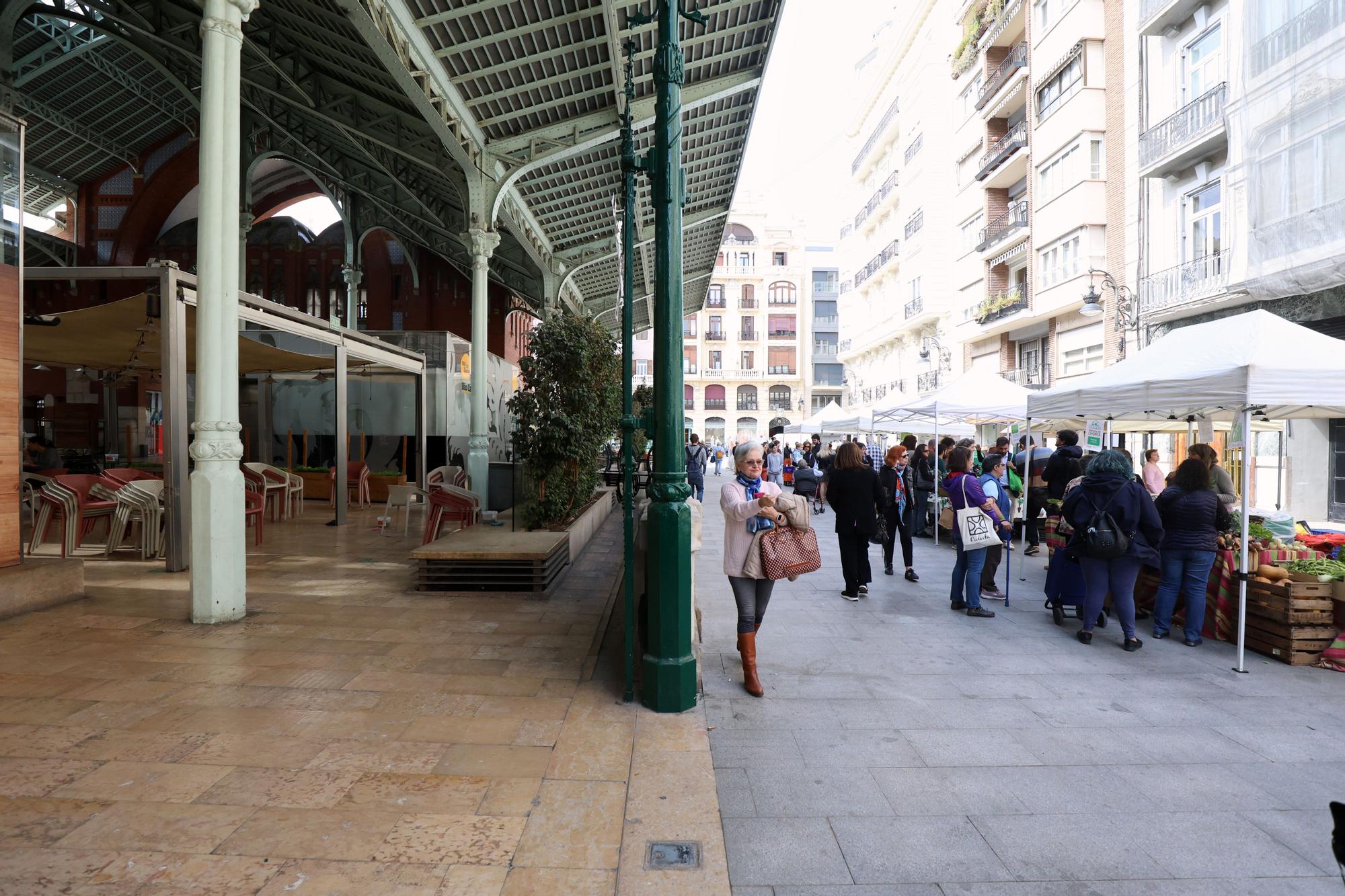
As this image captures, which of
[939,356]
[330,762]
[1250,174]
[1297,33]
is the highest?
[1297,33]

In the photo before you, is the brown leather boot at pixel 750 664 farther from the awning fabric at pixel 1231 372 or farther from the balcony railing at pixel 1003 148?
the balcony railing at pixel 1003 148

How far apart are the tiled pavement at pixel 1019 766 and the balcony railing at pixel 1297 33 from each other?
1109cm

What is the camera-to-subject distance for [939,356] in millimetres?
31609

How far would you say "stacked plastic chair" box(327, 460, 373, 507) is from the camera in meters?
15.1

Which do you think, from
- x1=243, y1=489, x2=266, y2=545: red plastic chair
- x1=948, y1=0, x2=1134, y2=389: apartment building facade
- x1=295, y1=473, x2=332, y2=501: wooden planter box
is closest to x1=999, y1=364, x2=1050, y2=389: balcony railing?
x1=948, y1=0, x2=1134, y2=389: apartment building facade

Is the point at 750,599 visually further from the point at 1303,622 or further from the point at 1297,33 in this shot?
the point at 1297,33

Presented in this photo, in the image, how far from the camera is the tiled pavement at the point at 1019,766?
8.78ft

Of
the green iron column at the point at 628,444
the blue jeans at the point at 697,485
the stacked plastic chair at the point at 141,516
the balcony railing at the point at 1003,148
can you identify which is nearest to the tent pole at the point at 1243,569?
the green iron column at the point at 628,444

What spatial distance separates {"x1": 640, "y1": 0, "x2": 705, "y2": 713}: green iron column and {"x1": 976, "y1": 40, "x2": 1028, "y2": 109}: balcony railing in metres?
24.7

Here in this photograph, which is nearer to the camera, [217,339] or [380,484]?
[217,339]

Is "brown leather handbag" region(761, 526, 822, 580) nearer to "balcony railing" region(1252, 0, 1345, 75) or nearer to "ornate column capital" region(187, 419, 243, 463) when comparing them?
"ornate column capital" region(187, 419, 243, 463)

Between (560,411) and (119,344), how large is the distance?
6.97m

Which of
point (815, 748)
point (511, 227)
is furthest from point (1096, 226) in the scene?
point (815, 748)

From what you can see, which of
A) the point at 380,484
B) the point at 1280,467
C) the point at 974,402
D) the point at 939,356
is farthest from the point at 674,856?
the point at 939,356
